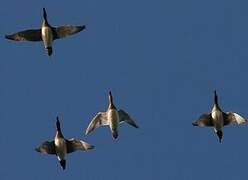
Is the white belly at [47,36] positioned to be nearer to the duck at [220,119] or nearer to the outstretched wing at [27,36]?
the outstretched wing at [27,36]

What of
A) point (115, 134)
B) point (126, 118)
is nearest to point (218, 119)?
point (126, 118)

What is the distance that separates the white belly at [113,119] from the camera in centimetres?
6062

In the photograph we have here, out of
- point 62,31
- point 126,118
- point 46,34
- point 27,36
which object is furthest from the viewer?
point 126,118

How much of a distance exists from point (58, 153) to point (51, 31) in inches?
220

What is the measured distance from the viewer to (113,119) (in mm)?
60938

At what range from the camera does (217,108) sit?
62.2m

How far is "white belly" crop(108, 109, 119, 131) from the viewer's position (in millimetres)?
60625

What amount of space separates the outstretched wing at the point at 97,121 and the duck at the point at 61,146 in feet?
7.52

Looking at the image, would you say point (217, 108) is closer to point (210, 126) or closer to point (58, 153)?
point (210, 126)

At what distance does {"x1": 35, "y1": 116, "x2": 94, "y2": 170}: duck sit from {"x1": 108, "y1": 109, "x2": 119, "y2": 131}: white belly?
1380 mm

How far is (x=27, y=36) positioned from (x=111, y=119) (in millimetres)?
5453

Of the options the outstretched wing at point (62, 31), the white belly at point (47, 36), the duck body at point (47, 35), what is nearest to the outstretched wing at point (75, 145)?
the duck body at point (47, 35)

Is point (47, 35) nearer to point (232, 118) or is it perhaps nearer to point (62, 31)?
point (62, 31)

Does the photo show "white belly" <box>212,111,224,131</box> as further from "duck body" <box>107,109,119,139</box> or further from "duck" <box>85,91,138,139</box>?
"duck body" <box>107,109,119,139</box>
